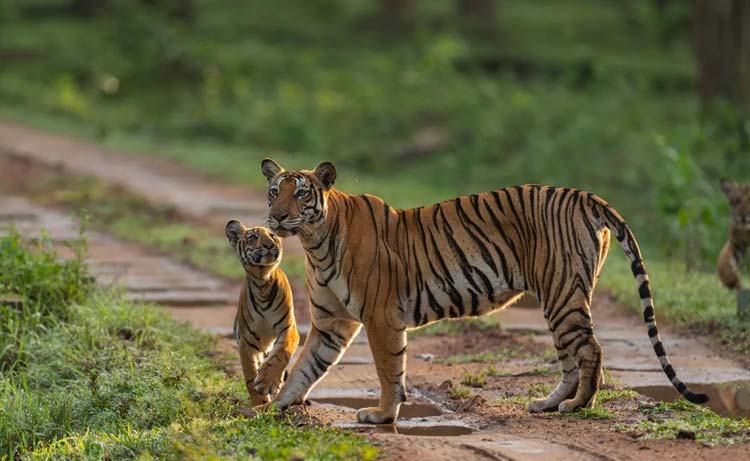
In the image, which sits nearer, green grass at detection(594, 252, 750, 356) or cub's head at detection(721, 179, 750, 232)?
green grass at detection(594, 252, 750, 356)

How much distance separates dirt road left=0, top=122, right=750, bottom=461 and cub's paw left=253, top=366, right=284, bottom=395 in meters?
0.27

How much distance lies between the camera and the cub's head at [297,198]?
658 centimetres

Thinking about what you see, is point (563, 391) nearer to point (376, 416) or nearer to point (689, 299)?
point (376, 416)

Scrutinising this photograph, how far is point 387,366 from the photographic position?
6.73 m

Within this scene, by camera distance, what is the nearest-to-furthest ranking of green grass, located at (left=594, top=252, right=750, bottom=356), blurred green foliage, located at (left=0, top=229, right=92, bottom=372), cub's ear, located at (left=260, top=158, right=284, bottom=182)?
1. cub's ear, located at (left=260, top=158, right=284, bottom=182)
2. blurred green foliage, located at (left=0, top=229, right=92, bottom=372)
3. green grass, located at (left=594, top=252, right=750, bottom=356)

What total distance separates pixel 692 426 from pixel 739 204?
13.1ft

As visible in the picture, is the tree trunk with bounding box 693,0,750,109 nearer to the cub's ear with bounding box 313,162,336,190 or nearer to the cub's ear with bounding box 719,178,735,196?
the cub's ear with bounding box 719,178,735,196

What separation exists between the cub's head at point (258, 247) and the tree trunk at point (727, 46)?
12360 millimetres

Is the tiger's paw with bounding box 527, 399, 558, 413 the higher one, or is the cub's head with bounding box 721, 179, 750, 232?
the cub's head with bounding box 721, 179, 750, 232

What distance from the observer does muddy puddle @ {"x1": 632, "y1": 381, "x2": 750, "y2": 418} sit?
7.22 m

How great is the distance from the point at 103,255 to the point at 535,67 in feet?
52.0

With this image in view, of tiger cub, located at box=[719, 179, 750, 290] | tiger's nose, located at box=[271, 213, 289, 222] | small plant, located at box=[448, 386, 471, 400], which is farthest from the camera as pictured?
tiger cub, located at box=[719, 179, 750, 290]

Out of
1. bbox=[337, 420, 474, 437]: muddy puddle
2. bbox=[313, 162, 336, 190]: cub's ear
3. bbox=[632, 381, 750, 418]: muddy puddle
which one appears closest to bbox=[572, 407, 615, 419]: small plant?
bbox=[337, 420, 474, 437]: muddy puddle

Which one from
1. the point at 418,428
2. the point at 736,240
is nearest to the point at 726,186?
the point at 736,240
